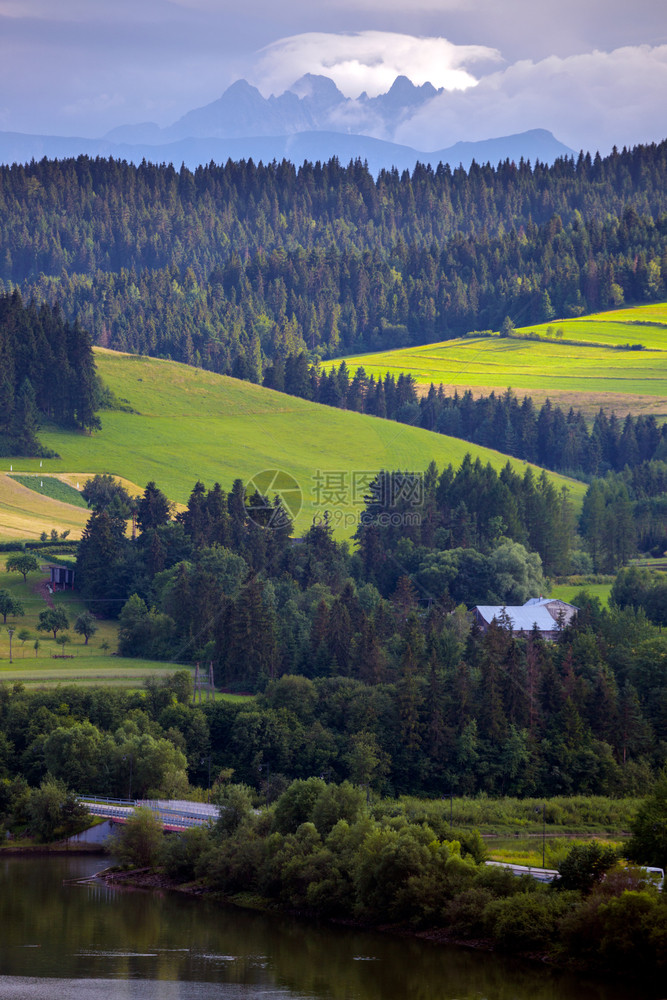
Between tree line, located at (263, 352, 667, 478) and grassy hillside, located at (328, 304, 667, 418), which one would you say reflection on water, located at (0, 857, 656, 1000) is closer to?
tree line, located at (263, 352, 667, 478)

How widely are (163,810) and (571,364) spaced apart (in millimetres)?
119784

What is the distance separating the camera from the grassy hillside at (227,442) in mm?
121438

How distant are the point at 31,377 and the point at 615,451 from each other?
63.8m

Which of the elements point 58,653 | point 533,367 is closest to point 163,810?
point 58,653

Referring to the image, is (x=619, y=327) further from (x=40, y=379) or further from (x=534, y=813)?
(x=534, y=813)

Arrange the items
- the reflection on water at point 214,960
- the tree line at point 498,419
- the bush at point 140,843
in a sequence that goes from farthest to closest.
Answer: the tree line at point 498,419 → the bush at point 140,843 → the reflection on water at point 214,960

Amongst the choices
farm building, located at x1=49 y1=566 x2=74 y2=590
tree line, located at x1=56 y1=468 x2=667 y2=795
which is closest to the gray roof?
tree line, located at x1=56 y1=468 x2=667 y2=795

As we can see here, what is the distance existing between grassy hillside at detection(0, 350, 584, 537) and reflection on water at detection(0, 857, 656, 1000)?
60860 mm

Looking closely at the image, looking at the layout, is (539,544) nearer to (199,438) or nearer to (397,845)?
(199,438)

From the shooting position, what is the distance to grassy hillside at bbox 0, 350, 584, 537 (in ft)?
398

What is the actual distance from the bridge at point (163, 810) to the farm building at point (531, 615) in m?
31.3

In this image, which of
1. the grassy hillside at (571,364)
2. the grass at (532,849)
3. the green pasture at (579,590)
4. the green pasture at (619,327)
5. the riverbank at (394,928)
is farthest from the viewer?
the green pasture at (619,327)

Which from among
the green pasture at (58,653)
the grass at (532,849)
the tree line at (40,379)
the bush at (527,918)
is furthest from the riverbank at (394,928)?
the tree line at (40,379)

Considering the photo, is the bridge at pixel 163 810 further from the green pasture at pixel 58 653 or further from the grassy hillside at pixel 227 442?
the grassy hillside at pixel 227 442
